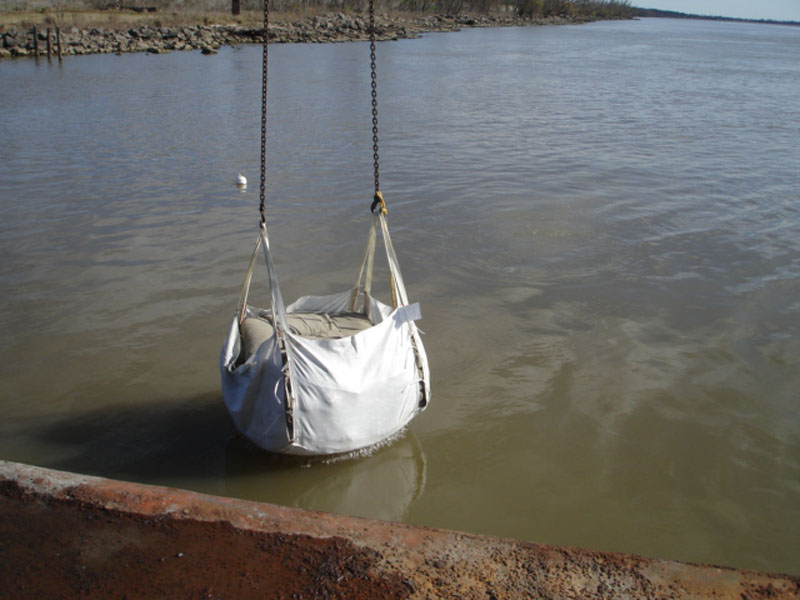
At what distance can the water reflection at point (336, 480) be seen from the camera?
3.99m

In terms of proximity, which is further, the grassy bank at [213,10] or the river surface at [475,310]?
the grassy bank at [213,10]

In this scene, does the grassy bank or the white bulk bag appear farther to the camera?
the grassy bank

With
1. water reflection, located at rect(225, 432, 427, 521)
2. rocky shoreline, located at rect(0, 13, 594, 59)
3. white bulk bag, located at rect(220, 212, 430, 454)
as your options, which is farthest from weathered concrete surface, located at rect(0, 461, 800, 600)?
rocky shoreline, located at rect(0, 13, 594, 59)

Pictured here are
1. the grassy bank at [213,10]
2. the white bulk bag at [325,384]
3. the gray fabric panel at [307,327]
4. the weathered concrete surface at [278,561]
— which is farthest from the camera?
the grassy bank at [213,10]

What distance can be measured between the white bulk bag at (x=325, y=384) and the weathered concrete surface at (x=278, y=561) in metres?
0.84

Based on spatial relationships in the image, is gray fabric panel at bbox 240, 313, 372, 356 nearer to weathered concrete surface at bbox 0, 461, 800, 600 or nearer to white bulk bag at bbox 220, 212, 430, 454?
white bulk bag at bbox 220, 212, 430, 454

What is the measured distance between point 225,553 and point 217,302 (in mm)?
4257

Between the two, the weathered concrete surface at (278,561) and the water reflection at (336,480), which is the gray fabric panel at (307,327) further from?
the weathered concrete surface at (278,561)

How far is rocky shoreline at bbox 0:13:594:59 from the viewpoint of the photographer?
35562 mm

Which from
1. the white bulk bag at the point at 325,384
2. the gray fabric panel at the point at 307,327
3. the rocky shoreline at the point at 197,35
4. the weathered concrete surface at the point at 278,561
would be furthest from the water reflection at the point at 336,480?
the rocky shoreline at the point at 197,35

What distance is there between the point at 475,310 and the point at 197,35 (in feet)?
148

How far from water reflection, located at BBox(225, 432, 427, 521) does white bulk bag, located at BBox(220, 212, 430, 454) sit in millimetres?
296

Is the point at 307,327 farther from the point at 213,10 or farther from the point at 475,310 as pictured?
the point at 213,10

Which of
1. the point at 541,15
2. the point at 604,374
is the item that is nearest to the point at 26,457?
the point at 604,374
